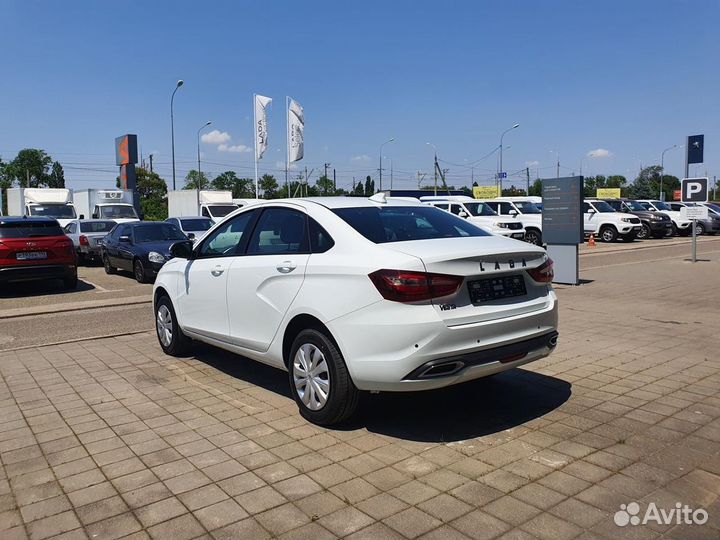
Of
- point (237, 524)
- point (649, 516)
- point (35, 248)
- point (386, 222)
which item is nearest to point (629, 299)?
point (386, 222)

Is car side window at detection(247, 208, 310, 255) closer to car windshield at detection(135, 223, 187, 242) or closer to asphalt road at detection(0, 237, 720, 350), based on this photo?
asphalt road at detection(0, 237, 720, 350)

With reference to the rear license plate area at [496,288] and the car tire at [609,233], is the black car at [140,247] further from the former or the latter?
the car tire at [609,233]

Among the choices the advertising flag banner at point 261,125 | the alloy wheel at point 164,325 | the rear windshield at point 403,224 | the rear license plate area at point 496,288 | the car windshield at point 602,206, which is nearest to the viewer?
the rear license plate area at point 496,288

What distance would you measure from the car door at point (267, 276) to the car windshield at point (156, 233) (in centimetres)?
1069

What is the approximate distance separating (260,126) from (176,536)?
92.5 ft

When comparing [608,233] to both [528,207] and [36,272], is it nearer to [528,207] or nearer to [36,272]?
[528,207]

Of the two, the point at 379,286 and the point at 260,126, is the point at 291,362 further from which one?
the point at 260,126

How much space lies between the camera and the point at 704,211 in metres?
18.0

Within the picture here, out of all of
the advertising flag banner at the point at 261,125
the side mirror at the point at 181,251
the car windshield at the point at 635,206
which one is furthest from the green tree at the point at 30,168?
the side mirror at the point at 181,251

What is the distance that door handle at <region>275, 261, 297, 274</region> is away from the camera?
467 centimetres

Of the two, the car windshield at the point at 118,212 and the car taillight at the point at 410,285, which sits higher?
the car windshield at the point at 118,212

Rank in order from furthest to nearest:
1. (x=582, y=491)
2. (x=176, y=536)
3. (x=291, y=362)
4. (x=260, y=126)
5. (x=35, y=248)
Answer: (x=260, y=126) < (x=35, y=248) < (x=291, y=362) < (x=582, y=491) < (x=176, y=536)

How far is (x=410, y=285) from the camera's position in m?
3.91

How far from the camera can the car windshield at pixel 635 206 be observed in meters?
31.5
